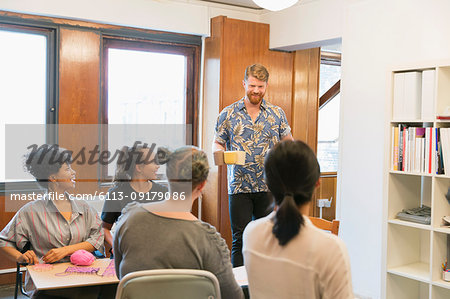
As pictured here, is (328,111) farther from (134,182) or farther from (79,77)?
(134,182)

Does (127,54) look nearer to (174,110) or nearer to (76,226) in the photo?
(174,110)

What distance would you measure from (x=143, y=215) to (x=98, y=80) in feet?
8.83

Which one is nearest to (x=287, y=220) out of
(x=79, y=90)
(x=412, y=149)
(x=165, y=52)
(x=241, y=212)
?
(x=412, y=149)

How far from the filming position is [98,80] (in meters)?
4.23

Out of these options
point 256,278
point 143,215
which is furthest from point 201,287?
point 143,215

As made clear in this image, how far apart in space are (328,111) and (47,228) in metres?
4.13

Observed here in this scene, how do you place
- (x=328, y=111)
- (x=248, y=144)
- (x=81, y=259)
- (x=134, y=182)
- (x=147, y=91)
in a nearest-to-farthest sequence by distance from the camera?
(x=81, y=259), (x=134, y=182), (x=248, y=144), (x=147, y=91), (x=328, y=111)

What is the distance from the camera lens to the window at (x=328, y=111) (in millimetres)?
5875

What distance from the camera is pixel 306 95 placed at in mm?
5023

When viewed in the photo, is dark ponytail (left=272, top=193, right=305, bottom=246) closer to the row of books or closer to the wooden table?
the wooden table

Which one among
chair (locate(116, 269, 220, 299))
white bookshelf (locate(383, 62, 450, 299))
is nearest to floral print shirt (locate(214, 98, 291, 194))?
white bookshelf (locate(383, 62, 450, 299))

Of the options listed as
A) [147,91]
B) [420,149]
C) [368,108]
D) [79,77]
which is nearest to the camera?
[420,149]

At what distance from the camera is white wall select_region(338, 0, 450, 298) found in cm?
351

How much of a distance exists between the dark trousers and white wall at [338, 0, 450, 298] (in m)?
0.80
